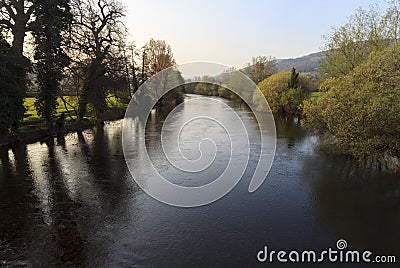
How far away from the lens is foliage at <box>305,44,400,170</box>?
11.5 metres

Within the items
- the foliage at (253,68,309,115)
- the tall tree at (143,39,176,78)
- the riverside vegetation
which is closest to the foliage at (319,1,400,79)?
the riverside vegetation

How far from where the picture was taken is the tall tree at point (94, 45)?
85.8ft

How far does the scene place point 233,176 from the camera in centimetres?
1376

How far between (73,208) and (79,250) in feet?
9.54

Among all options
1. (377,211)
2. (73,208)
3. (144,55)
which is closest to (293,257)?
(377,211)

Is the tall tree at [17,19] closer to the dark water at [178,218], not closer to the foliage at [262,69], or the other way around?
the dark water at [178,218]

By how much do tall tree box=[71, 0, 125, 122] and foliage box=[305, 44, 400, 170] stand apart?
71.2 ft

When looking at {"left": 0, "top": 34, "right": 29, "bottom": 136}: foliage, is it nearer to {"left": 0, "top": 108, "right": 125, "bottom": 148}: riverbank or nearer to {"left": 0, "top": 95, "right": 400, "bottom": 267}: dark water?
{"left": 0, "top": 108, "right": 125, "bottom": 148}: riverbank

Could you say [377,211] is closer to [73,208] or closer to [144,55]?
[73,208]

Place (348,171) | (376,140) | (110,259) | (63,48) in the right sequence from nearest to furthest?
(110,259), (376,140), (348,171), (63,48)

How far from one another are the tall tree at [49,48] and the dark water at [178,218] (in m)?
9.71

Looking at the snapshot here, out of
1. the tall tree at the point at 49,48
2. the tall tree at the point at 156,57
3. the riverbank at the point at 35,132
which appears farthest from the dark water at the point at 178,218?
the tall tree at the point at 156,57

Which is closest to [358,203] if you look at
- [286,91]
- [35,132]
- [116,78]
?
[35,132]

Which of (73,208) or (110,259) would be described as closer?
(110,259)
